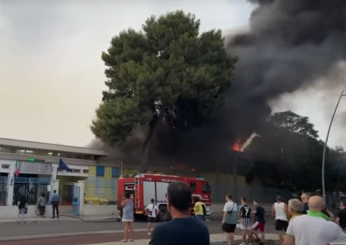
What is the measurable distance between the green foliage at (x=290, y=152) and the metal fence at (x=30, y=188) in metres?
22.1

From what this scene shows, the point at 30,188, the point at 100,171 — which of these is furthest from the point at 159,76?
the point at 30,188

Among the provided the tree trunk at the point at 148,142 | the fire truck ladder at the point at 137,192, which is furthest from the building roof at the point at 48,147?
the fire truck ladder at the point at 137,192

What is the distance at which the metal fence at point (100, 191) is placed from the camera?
28.4 metres

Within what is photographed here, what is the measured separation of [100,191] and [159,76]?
9237mm

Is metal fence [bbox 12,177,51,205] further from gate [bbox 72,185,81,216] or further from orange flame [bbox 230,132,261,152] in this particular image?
orange flame [bbox 230,132,261,152]

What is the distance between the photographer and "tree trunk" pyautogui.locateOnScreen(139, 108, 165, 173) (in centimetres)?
3359

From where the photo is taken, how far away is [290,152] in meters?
43.4

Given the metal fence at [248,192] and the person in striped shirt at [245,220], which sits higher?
the metal fence at [248,192]

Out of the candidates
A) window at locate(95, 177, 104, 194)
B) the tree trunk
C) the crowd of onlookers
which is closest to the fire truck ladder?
window at locate(95, 177, 104, 194)

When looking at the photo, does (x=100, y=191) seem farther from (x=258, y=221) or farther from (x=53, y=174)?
(x=258, y=221)

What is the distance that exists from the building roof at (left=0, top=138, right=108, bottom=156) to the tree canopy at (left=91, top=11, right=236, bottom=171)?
2.15 m

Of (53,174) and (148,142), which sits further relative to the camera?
(148,142)

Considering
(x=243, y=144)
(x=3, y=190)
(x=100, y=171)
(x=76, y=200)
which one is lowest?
(x=76, y=200)

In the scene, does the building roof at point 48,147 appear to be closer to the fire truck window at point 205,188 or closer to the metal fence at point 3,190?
the metal fence at point 3,190
